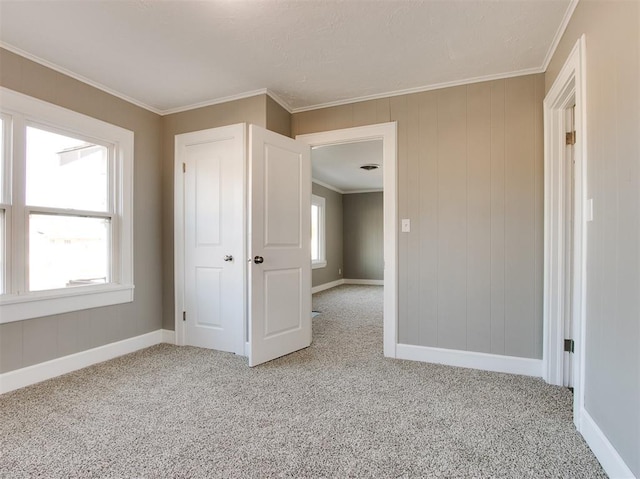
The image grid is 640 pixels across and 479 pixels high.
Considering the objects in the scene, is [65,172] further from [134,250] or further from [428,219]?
[428,219]

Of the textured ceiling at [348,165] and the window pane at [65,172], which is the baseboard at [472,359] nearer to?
the textured ceiling at [348,165]

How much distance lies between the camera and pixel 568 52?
6.57 ft

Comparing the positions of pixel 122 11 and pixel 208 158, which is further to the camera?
pixel 208 158

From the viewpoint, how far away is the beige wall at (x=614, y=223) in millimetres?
1287

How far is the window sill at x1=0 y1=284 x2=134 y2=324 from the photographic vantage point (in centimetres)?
229

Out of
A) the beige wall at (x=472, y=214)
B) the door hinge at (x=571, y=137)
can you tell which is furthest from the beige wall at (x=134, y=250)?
the door hinge at (x=571, y=137)

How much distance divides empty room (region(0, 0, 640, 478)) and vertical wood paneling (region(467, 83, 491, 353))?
0.02 m

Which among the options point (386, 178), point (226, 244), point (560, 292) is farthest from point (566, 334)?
point (226, 244)

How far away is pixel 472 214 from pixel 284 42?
1.95 meters

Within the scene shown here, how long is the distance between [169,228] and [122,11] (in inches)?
78.2

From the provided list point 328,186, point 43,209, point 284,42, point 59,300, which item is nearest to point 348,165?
point 328,186

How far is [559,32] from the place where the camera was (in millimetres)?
2105

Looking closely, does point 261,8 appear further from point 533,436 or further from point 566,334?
point 566,334

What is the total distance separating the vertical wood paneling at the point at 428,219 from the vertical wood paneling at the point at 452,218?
0.12ft
